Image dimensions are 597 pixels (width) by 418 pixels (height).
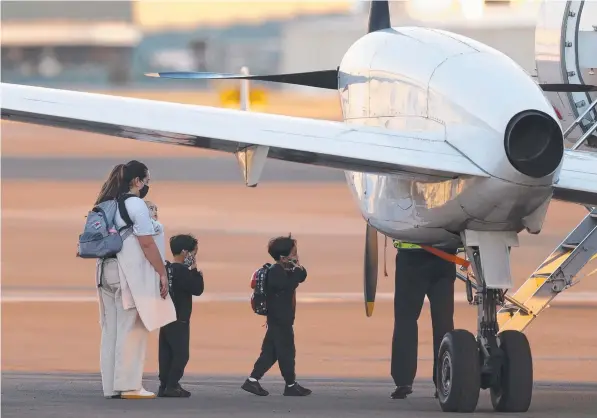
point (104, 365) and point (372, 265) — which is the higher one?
point (372, 265)

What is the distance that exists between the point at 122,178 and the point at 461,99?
2.68 meters

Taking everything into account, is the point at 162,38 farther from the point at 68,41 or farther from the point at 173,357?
the point at 173,357

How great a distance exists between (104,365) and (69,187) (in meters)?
22.8

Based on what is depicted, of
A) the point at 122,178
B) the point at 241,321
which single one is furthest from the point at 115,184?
the point at 241,321

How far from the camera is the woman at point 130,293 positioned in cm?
1066

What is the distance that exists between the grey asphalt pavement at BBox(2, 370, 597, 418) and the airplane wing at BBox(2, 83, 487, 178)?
175cm

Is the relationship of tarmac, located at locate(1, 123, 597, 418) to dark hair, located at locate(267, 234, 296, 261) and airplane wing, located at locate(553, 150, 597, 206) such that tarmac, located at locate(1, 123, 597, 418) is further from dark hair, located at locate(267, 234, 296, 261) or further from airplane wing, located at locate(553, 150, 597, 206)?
airplane wing, located at locate(553, 150, 597, 206)

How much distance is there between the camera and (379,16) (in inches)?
498

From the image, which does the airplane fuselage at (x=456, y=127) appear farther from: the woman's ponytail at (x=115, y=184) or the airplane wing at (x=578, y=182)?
the woman's ponytail at (x=115, y=184)

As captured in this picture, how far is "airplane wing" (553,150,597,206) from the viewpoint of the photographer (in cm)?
978

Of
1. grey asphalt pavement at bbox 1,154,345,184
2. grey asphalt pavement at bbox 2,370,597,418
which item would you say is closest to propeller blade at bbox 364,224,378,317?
grey asphalt pavement at bbox 2,370,597,418

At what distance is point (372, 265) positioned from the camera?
1229 cm

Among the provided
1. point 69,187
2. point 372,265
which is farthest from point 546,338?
point 69,187

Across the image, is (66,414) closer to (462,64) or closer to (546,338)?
Result: (462,64)
